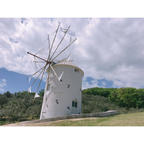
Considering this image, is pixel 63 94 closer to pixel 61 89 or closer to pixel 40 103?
pixel 61 89

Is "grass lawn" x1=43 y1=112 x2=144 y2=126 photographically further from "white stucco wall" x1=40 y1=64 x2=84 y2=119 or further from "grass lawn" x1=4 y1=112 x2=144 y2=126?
"white stucco wall" x1=40 y1=64 x2=84 y2=119

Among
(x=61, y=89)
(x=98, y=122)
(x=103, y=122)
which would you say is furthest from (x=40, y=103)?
(x=103, y=122)

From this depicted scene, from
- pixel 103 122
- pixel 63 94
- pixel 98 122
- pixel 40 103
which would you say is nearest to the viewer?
pixel 103 122

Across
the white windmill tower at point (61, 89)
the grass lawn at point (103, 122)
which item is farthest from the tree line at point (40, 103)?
the grass lawn at point (103, 122)

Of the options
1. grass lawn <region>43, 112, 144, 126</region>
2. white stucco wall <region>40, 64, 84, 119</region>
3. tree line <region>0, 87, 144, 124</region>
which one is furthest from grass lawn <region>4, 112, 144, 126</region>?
tree line <region>0, 87, 144, 124</region>

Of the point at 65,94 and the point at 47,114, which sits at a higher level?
the point at 65,94

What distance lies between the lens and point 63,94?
1146cm

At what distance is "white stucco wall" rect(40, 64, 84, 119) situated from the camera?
11375 mm
